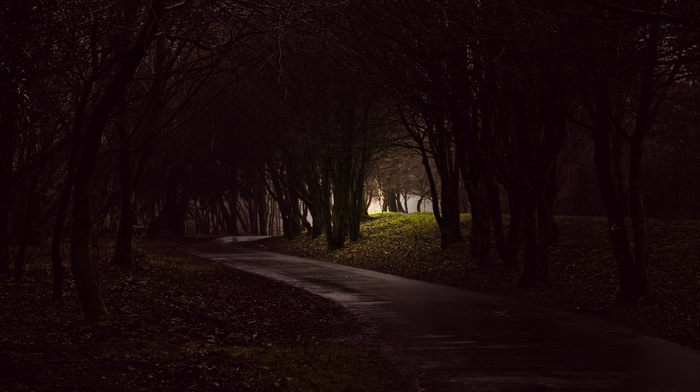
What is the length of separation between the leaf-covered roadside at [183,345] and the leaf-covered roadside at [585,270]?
5.06 meters

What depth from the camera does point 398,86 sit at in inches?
779

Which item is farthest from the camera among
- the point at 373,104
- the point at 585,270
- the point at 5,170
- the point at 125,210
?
the point at 373,104

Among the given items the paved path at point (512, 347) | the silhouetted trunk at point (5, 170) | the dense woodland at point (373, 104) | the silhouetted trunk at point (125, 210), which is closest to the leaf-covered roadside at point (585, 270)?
the dense woodland at point (373, 104)

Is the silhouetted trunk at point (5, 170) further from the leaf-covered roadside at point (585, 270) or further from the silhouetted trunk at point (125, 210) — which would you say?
the leaf-covered roadside at point (585, 270)

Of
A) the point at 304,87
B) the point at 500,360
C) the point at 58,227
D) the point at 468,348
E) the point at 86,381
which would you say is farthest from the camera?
the point at 304,87

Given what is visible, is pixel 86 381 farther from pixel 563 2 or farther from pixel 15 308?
pixel 563 2

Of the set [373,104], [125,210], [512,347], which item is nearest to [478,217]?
[125,210]

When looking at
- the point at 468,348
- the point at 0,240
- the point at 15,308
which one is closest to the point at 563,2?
the point at 468,348

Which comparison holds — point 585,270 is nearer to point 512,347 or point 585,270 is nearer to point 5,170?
point 512,347

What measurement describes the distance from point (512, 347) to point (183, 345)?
15.3 feet

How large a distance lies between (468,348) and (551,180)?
11466 millimetres

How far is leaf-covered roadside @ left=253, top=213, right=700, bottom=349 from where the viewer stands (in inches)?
564

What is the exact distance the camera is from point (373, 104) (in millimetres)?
34719

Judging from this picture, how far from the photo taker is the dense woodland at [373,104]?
11406 mm
